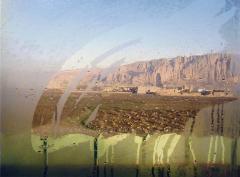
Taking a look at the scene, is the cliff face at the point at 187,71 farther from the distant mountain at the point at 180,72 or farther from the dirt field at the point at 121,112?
the dirt field at the point at 121,112

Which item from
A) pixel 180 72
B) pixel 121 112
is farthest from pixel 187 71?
pixel 121 112

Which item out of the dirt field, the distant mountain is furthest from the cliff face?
the dirt field

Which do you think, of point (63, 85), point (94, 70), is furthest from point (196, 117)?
point (63, 85)

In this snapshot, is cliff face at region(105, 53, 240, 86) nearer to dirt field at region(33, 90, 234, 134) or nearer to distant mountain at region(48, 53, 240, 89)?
distant mountain at region(48, 53, 240, 89)

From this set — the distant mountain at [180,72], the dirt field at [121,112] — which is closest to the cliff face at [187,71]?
the distant mountain at [180,72]

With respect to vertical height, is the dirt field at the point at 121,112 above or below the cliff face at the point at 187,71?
below

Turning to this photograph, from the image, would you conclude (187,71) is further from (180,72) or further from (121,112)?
(121,112)

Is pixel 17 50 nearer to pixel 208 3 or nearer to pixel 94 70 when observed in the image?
pixel 94 70
